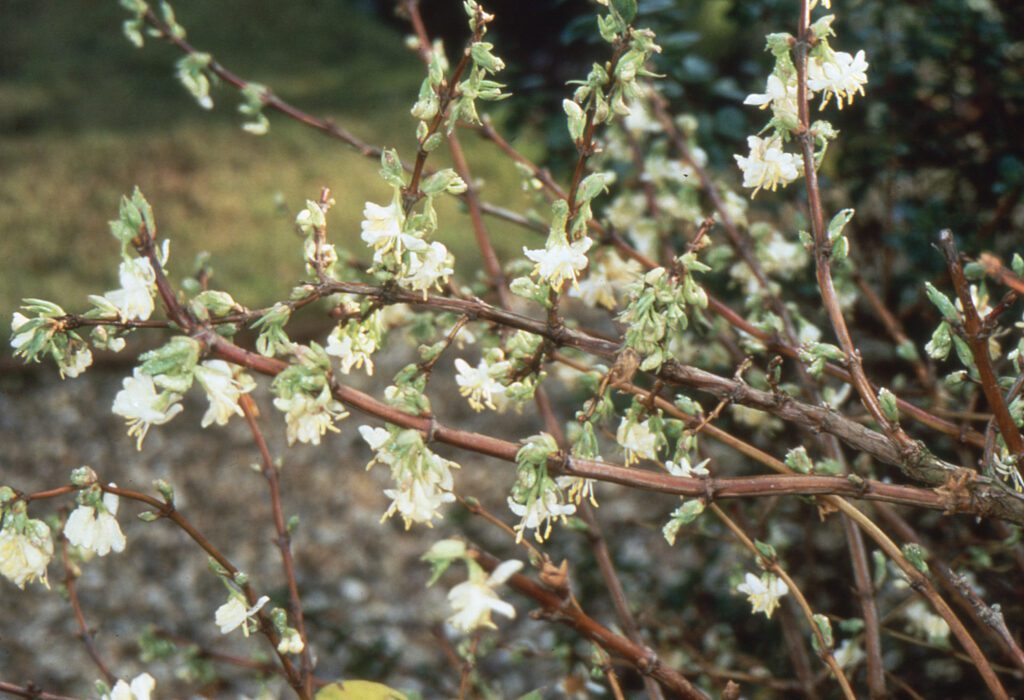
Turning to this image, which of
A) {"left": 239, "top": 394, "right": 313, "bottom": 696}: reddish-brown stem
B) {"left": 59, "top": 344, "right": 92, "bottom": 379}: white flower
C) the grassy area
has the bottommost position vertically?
the grassy area

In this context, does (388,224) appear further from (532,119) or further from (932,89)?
(932,89)

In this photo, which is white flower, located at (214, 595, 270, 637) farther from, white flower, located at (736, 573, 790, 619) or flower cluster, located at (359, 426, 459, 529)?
white flower, located at (736, 573, 790, 619)

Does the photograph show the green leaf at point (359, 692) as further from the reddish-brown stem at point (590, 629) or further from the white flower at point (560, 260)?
the white flower at point (560, 260)

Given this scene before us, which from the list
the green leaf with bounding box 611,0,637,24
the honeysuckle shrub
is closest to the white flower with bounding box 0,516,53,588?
the honeysuckle shrub

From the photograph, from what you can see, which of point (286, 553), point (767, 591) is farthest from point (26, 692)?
point (767, 591)

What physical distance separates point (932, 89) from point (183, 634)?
6.12ft

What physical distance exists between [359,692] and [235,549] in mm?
1762

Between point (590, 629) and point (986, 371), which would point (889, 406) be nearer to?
point (986, 371)

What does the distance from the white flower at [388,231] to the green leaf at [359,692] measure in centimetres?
42

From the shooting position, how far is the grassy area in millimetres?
3604

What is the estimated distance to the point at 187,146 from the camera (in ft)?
13.3

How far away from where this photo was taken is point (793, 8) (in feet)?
5.78

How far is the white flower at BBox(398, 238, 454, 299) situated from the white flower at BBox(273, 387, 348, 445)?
0.11 metres

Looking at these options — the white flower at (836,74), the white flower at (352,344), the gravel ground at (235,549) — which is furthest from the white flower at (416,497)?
the gravel ground at (235,549)
